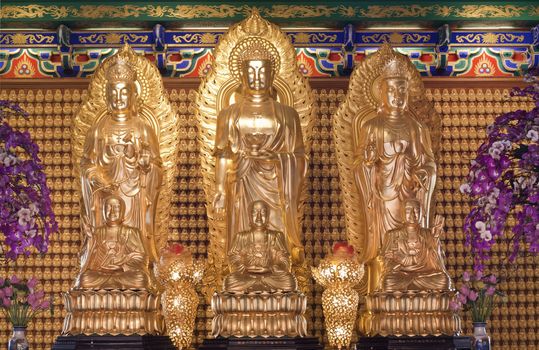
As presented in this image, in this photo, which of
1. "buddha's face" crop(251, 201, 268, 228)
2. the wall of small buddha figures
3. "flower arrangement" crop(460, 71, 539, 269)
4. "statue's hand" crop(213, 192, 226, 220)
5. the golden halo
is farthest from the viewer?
the wall of small buddha figures

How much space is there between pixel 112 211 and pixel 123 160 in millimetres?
→ 640

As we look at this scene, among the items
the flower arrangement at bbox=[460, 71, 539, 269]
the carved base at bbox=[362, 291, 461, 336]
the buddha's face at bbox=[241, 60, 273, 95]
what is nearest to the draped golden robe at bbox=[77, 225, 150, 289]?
the buddha's face at bbox=[241, 60, 273, 95]

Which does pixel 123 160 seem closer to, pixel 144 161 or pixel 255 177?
pixel 144 161

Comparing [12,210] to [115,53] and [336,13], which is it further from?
[336,13]

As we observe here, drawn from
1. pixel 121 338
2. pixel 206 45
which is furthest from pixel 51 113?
pixel 121 338

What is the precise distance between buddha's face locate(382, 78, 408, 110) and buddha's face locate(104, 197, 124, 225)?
7.73 feet

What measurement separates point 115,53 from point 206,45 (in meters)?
0.89

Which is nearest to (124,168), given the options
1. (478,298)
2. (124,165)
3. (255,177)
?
(124,165)

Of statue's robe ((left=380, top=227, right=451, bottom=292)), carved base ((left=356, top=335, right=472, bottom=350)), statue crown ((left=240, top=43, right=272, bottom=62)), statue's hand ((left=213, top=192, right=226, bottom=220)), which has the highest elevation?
statue crown ((left=240, top=43, right=272, bottom=62))

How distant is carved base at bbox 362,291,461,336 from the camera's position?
7.46 m

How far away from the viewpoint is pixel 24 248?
6227 mm

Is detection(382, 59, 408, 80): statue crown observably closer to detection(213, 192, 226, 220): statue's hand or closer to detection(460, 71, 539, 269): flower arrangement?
detection(213, 192, 226, 220): statue's hand

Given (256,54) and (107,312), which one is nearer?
(107,312)

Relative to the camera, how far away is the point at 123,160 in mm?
8352
